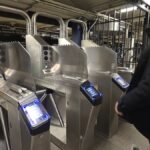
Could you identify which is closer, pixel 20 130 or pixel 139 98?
pixel 139 98

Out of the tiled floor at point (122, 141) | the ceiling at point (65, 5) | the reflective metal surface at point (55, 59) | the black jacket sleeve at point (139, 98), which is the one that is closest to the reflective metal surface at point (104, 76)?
the tiled floor at point (122, 141)

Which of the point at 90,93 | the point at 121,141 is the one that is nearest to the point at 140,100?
the point at 90,93

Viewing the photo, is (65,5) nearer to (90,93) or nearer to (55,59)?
(55,59)

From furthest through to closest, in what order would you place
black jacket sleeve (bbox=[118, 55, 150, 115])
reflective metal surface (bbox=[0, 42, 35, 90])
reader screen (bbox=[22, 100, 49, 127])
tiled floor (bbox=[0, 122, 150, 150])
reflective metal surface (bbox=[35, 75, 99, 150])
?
tiled floor (bbox=[0, 122, 150, 150]) < reflective metal surface (bbox=[35, 75, 99, 150]) < reflective metal surface (bbox=[0, 42, 35, 90]) < reader screen (bbox=[22, 100, 49, 127]) < black jacket sleeve (bbox=[118, 55, 150, 115])

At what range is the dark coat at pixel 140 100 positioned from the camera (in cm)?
86

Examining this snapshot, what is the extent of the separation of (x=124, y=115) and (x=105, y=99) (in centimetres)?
108

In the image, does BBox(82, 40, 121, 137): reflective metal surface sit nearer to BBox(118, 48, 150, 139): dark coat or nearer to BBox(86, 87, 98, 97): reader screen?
BBox(86, 87, 98, 97): reader screen

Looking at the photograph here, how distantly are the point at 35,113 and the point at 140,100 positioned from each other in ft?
2.11

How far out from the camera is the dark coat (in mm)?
856

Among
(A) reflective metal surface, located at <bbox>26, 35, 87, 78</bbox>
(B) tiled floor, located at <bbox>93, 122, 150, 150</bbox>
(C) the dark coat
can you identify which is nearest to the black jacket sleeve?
(C) the dark coat

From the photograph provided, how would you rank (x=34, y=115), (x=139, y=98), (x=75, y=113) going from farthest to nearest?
(x=75, y=113), (x=34, y=115), (x=139, y=98)

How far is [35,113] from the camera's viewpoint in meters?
1.00

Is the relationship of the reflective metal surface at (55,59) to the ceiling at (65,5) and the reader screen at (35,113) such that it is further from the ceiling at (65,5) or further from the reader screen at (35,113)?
the reader screen at (35,113)

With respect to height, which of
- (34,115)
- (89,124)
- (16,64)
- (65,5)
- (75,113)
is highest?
(65,5)
